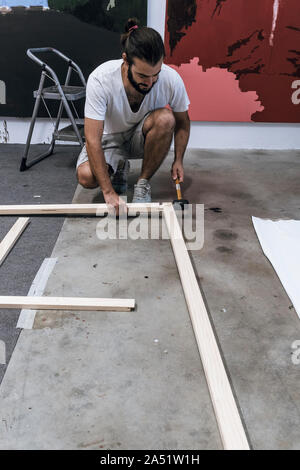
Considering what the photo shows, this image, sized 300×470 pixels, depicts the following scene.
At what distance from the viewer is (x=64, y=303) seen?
1.42 m

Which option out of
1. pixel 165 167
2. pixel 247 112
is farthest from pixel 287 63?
pixel 165 167

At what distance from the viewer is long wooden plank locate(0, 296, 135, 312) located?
1.41 metres

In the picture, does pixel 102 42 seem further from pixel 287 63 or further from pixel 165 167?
pixel 287 63

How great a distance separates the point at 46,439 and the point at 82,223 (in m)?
1.25

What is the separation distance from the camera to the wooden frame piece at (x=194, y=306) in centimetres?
99

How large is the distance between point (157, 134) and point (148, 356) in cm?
129

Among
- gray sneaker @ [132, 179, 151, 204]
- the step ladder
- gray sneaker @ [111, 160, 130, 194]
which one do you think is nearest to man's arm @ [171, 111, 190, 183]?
gray sneaker @ [132, 179, 151, 204]

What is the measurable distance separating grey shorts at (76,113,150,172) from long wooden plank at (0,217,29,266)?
1.42 feet

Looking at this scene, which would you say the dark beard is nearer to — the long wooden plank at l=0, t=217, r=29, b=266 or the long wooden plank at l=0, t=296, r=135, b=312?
the long wooden plank at l=0, t=217, r=29, b=266

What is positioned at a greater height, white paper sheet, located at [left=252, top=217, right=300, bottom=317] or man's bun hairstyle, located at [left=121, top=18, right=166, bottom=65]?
man's bun hairstyle, located at [left=121, top=18, right=166, bottom=65]

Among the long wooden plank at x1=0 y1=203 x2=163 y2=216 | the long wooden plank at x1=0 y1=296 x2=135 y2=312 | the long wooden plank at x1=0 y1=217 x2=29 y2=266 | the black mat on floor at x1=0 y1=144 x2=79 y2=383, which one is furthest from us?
the long wooden plank at x1=0 y1=203 x2=163 y2=216

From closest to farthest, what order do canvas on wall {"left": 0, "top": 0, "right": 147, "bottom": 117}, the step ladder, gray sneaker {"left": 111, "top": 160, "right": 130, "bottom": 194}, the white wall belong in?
1. gray sneaker {"left": 111, "top": 160, "right": 130, "bottom": 194}
2. the step ladder
3. canvas on wall {"left": 0, "top": 0, "right": 147, "bottom": 117}
4. the white wall

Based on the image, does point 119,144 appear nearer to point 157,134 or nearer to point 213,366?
point 157,134

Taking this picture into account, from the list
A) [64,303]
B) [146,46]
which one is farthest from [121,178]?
[64,303]
